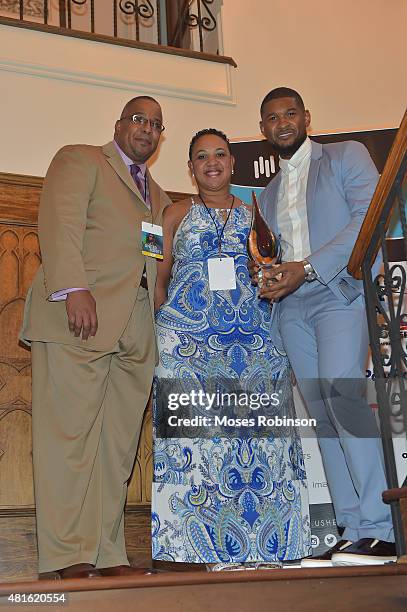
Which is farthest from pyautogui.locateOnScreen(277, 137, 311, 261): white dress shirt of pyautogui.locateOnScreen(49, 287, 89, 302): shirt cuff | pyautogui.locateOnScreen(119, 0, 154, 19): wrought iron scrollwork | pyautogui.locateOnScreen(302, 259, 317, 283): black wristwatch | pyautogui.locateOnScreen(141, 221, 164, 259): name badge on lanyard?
pyautogui.locateOnScreen(119, 0, 154, 19): wrought iron scrollwork

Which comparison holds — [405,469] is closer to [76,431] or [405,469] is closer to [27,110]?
[76,431]

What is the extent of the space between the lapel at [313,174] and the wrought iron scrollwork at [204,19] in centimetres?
239

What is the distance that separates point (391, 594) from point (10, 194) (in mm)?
A: 2986

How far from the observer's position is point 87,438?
304 centimetres

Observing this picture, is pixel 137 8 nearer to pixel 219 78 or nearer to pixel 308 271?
pixel 219 78

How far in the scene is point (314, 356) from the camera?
320 centimetres

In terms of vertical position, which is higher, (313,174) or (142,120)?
(142,120)

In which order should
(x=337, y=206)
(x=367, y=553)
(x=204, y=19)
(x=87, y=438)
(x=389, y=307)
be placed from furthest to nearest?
(x=204, y=19) → (x=337, y=206) → (x=87, y=438) → (x=389, y=307) → (x=367, y=553)

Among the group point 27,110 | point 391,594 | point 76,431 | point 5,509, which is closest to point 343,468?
point 391,594

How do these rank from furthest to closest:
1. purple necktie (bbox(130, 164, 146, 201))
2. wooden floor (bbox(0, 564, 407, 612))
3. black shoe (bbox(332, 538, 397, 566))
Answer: purple necktie (bbox(130, 164, 146, 201)) → black shoe (bbox(332, 538, 397, 566)) → wooden floor (bbox(0, 564, 407, 612))

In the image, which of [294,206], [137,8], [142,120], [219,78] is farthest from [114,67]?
[294,206]

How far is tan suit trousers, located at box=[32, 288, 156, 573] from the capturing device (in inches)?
114

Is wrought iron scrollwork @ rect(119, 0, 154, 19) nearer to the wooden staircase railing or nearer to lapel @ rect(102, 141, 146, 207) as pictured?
lapel @ rect(102, 141, 146, 207)

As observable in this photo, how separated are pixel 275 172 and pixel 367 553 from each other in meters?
2.51
